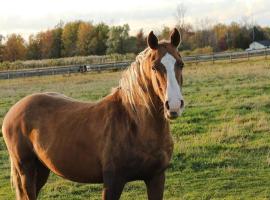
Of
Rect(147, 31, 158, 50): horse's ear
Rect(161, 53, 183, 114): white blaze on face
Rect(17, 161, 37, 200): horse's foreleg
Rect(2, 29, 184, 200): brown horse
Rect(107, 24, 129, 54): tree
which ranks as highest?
Rect(107, 24, 129, 54): tree

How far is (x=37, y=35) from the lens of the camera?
6619 centimetres

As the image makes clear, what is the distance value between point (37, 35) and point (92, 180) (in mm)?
63929

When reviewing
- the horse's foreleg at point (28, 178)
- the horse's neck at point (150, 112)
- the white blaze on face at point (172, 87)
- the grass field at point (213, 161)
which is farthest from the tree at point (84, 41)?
the white blaze on face at point (172, 87)

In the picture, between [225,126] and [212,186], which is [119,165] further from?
[225,126]

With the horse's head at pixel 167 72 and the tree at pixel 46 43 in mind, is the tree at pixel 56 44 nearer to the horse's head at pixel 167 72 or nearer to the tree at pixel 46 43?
the tree at pixel 46 43

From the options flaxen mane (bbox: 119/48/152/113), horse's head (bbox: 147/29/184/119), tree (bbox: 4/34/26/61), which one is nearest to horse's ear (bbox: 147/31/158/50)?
horse's head (bbox: 147/29/184/119)

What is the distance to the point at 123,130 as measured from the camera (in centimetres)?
421

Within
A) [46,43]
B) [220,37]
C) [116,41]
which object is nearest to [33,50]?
[46,43]

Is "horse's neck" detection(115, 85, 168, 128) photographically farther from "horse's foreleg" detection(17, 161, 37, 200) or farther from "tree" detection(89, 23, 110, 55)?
"tree" detection(89, 23, 110, 55)

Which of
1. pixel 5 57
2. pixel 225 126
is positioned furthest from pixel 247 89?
pixel 5 57

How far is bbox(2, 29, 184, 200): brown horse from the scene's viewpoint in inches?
153

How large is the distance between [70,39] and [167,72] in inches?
2354

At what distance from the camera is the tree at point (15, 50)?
205 ft

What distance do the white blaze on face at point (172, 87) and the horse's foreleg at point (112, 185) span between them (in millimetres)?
1008
